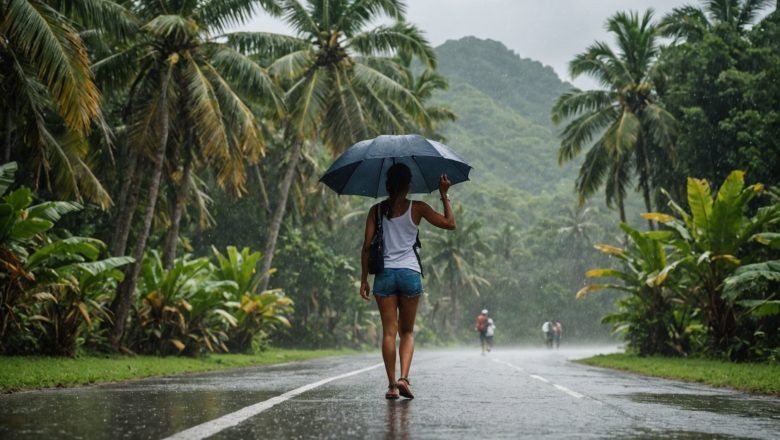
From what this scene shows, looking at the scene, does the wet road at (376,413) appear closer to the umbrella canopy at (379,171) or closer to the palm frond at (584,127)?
the umbrella canopy at (379,171)

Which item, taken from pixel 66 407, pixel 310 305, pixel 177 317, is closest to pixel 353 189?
pixel 66 407

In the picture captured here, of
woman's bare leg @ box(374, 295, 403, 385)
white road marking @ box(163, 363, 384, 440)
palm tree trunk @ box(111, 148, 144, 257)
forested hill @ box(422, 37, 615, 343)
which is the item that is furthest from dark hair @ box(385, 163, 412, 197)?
forested hill @ box(422, 37, 615, 343)

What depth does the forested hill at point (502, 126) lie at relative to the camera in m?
88.2

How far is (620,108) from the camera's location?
29.2m

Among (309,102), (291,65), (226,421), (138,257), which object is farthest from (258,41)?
(226,421)

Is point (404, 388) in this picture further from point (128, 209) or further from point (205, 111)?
point (128, 209)

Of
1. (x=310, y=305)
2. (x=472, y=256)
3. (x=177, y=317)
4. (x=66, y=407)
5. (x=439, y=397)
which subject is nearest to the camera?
(x=66, y=407)

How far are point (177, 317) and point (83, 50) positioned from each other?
6951 millimetres

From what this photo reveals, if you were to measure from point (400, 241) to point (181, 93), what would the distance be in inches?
501

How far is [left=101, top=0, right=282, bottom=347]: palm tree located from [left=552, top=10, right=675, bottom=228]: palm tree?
1337 centimetres

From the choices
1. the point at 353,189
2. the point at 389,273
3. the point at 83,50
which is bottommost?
the point at 389,273

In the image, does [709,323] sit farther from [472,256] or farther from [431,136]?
[472,256]

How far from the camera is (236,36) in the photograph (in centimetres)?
2039

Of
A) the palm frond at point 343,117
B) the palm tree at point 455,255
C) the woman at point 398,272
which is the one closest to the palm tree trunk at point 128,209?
the palm frond at point 343,117
